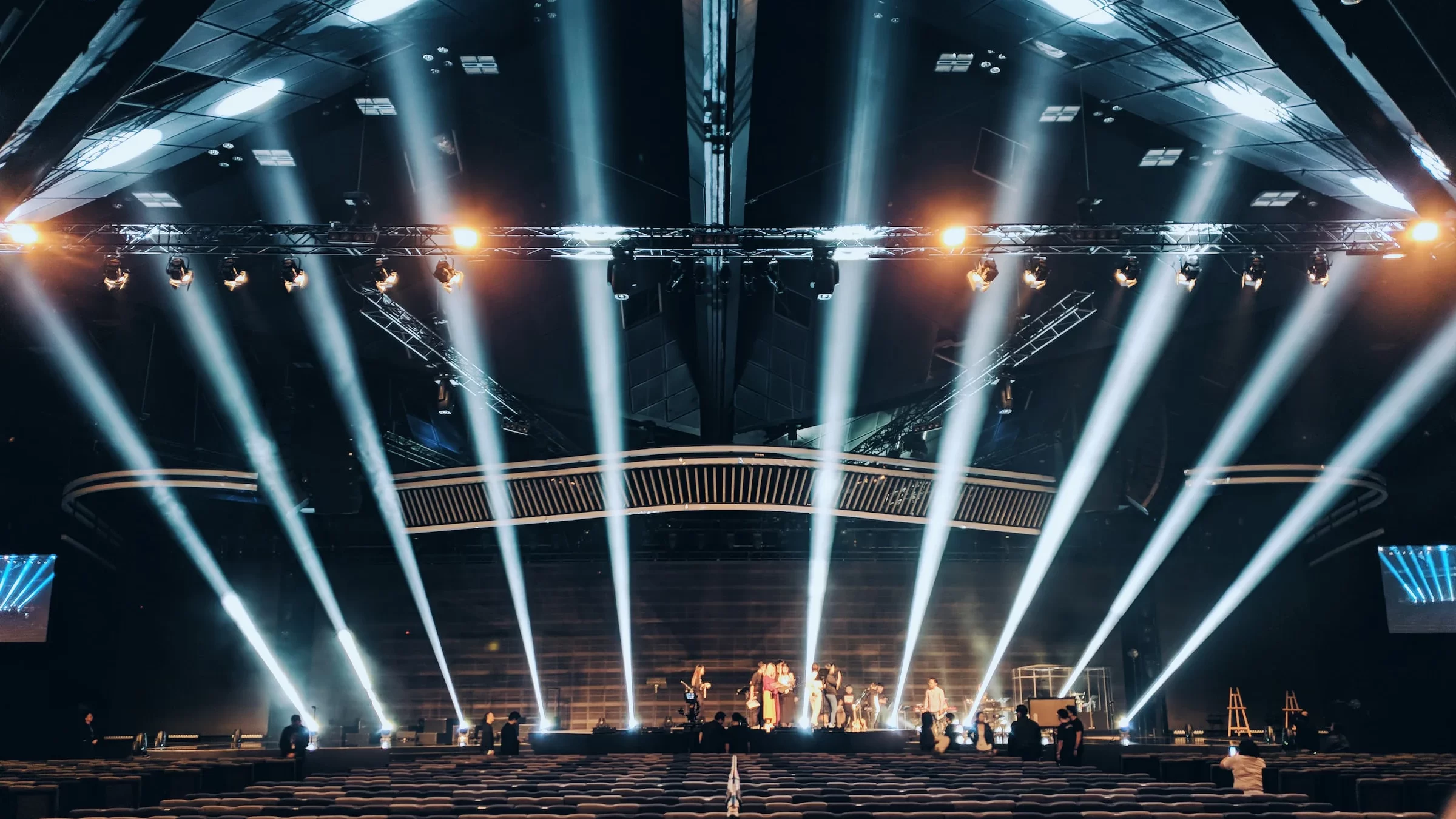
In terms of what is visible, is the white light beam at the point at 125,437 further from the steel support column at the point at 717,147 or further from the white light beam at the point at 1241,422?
the white light beam at the point at 1241,422

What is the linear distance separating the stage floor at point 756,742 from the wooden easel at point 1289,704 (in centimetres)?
714

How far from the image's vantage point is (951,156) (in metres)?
12.9

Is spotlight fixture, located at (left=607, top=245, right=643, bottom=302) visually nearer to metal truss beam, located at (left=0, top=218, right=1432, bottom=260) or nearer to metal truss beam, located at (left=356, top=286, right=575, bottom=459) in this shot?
metal truss beam, located at (left=0, top=218, right=1432, bottom=260)

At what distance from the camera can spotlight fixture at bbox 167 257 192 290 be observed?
10547 millimetres

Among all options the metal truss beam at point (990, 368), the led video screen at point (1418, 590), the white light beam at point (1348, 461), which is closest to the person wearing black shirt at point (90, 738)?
the metal truss beam at point (990, 368)

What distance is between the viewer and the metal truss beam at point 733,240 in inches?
412

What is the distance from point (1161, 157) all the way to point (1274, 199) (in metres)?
1.66

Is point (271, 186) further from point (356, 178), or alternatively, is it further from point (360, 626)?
point (360, 626)

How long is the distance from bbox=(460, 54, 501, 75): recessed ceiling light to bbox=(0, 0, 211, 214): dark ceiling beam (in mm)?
3756

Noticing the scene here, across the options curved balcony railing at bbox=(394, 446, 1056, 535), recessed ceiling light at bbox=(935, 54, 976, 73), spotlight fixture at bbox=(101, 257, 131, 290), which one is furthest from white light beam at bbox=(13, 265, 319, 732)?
recessed ceiling light at bbox=(935, 54, 976, 73)

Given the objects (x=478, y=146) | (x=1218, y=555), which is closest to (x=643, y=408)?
(x=478, y=146)

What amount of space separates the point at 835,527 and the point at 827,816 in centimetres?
1270

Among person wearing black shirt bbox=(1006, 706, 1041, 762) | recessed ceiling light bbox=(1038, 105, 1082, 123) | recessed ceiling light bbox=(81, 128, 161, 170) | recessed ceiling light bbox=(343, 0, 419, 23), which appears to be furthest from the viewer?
person wearing black shirt bbox=(1006, 706, 1041, 762)

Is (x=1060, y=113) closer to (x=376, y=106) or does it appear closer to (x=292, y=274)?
(x=376, y=106)
